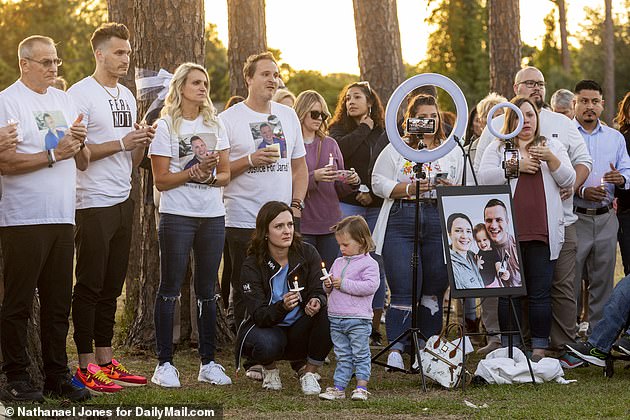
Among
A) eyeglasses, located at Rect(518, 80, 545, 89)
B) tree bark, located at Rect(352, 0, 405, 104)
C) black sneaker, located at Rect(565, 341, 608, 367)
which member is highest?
tree bark, located at Rect(352, 0, 405, 104)

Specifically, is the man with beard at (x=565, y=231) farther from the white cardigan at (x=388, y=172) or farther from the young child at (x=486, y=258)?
the young child at (x=486, y=258)

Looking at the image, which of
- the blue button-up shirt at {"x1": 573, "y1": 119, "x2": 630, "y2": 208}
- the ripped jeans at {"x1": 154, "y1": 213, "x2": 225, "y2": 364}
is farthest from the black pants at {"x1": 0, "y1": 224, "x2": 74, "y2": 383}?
the blue button-up shirt at {"x1": 573, "y1": 119, "x2": 630, "y2": 208}

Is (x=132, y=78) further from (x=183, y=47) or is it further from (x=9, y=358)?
(x=9, y=358)

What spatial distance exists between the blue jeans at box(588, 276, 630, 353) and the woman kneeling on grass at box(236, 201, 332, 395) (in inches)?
81.7

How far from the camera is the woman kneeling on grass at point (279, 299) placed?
7211 millimetres

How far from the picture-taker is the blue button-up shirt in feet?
29.9

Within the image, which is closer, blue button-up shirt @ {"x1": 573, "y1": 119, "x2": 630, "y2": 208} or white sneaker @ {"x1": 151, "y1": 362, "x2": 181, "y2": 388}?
white sneaker @ {"x1": 151, "y1": 362, "x2": 181, "y2": 388}

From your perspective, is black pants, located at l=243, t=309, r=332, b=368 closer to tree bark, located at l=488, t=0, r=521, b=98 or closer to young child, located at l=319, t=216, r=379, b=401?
young child, located at l=319, t=216, r=379, b=401

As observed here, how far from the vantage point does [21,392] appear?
6.35 meters

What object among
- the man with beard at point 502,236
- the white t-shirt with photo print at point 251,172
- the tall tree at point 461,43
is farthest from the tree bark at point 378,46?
the tall tree at point 461,43

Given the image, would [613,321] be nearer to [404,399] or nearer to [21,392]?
[404,399]

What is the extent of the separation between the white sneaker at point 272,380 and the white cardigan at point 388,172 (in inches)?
55.6

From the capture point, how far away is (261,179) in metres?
7.82

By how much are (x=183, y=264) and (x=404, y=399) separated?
173 centimetres
